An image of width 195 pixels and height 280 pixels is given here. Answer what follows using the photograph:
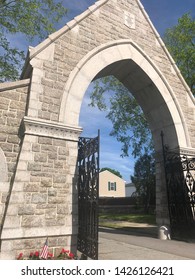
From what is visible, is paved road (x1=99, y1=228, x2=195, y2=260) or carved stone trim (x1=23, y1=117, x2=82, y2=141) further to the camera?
carved stone trim (x1=23, y1=117, x2=82, y2=141)

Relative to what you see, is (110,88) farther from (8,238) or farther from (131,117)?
(8,238)

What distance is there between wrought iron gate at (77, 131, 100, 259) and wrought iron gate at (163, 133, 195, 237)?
12.1 feet

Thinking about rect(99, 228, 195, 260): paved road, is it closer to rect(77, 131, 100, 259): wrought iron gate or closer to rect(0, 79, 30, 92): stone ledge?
rect(77, 131, 100, 259): wrought iron gate

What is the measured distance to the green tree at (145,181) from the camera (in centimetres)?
A: 2375

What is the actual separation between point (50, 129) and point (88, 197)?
2.13m

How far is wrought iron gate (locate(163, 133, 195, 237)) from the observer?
9.01 meters

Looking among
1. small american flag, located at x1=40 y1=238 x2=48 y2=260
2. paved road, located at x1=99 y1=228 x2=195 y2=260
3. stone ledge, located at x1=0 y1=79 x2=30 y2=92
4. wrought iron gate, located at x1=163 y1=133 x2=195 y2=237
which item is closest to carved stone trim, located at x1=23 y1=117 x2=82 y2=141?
stone ledge, located at x1=0 y1=79 x2=30 y2=92

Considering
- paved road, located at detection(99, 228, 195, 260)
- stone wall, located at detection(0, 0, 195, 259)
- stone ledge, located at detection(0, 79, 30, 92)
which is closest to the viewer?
stone wall, located at detection(0, 0, 195, 259)

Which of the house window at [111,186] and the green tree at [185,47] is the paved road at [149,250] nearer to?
the green tree at [185,47]

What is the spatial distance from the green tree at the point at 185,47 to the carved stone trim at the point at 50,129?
13.5 metres

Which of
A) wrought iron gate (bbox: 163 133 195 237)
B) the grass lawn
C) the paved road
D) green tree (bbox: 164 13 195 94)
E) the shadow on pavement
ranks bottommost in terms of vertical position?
the paved road

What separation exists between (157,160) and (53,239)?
5637mm

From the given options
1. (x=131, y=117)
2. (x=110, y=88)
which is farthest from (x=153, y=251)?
(x=110, y=88)
